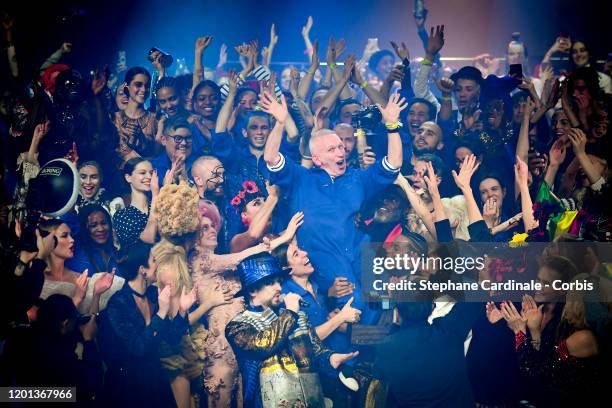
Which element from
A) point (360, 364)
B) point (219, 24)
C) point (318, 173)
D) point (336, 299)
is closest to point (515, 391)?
point (360, 364)

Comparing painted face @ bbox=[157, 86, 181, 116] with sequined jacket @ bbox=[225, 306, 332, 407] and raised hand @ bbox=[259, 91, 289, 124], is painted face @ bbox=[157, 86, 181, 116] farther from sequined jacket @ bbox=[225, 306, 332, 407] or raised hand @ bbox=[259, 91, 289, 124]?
sequined jacket @ bbox=[225, 306, 332, 407]

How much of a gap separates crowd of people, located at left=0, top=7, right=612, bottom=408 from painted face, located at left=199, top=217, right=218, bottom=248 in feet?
0.04

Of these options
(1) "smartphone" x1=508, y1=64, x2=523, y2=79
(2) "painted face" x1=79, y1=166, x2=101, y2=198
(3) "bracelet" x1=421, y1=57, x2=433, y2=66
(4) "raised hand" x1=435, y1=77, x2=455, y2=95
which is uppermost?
(3) "bracelet" x1=421, y1=57, x2=433, y2=66

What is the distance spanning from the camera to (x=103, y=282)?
609cm

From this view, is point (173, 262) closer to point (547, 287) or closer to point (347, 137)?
point (347, 137)

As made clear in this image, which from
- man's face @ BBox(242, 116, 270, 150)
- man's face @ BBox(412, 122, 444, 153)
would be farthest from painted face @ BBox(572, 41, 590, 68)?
man's face @ BBox(242, 116, 270, 150)

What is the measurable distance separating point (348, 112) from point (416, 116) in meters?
0.59

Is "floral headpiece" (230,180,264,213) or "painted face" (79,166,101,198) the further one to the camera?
"painted face" (79,166,101,198)

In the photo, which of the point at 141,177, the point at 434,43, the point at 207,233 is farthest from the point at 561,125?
the point at 141,177

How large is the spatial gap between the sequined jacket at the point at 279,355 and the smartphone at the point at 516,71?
284 cm

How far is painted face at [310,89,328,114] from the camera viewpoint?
20.6 feet

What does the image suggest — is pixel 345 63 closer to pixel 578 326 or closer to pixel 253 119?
pixel 253 119

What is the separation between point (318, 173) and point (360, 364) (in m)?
1.65

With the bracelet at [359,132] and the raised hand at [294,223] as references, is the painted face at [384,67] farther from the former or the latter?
the raised hand at [294,223]
